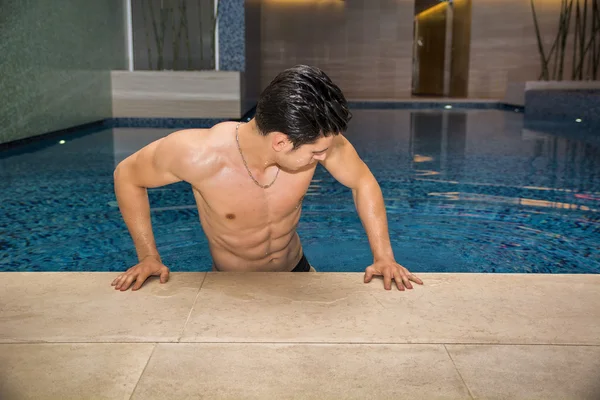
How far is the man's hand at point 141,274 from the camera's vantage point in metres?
2.00

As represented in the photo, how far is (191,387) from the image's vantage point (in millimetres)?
1354

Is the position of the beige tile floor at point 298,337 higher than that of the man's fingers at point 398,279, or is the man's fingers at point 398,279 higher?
the man's fingers at point 398,279

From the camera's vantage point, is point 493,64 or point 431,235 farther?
point 493,64

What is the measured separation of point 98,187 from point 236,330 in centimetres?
378

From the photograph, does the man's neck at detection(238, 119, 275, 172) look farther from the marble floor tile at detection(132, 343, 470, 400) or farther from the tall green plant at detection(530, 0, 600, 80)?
the tall green plant at detection(530, 0, 600, 80)

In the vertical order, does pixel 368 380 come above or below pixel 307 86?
below

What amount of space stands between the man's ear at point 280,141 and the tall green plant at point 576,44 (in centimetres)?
1296

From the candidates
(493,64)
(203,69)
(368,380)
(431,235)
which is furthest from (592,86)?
(368,380)

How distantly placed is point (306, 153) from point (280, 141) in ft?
0.28

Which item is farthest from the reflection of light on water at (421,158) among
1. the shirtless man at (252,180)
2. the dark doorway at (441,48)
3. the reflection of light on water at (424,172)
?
the dark doorway at (441,48)

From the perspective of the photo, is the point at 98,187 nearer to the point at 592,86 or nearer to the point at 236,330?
the point at 236,330

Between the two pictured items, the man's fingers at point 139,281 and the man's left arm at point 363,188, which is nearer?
the man's fingers at point 139,281

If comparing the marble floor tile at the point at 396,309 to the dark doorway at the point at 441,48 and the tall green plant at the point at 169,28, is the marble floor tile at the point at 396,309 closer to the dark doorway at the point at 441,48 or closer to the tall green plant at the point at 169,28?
the tall green plant at the point at 169,28

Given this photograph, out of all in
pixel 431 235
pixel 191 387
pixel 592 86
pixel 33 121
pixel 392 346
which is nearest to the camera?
pixel 191 387
